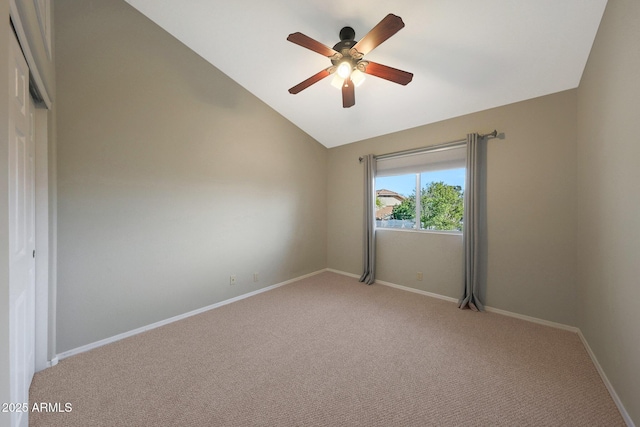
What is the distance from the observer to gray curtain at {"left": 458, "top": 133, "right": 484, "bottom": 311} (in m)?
2.83

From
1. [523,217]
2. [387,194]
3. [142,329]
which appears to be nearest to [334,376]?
[142,329]

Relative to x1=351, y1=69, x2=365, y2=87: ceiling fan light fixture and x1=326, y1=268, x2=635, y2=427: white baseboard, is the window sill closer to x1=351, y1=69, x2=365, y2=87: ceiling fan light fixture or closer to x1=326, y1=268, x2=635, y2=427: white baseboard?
x1=326, y1=268, x2=635, y2=427: white baseboard

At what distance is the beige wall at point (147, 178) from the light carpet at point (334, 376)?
438 mm

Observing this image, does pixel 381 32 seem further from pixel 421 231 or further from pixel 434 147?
pixel 421 231

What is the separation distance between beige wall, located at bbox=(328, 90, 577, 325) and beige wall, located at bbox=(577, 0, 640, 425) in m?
0.21

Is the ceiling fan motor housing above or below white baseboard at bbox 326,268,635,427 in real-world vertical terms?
above

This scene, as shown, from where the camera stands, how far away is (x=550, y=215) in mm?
2490

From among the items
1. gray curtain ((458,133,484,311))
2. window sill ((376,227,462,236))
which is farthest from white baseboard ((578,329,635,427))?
window sill ((376,227,462,236))

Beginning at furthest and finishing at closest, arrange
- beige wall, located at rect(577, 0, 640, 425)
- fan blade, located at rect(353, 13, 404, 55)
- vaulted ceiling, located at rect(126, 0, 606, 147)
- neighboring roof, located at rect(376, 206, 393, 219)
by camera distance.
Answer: neighboring roof, located at rect(376, 206, 393, 219)
vaulted ceiling, located at rect(126, 0, 606, 147)
fan blade, located at rect(353, 13, 404, 55)
beige wall, located at rect(577, 0, 640, 425)

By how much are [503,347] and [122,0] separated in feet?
15.9

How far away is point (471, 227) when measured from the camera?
9.37 ft

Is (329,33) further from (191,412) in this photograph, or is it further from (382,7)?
(191,412)

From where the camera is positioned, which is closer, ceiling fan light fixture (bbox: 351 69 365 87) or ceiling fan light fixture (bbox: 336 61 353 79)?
ceiling fan light fixture (bbox: 336 61 353 79)

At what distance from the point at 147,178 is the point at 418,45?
2950mm
